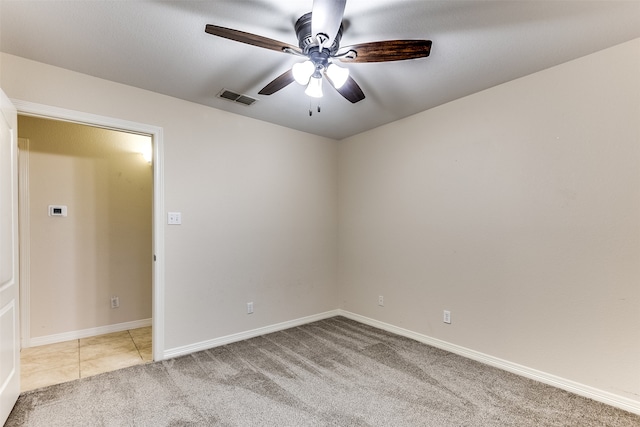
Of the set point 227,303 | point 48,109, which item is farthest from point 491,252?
point 48,109

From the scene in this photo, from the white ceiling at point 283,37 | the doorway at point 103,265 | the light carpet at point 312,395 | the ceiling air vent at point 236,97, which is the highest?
the white ceiling at point 283,37

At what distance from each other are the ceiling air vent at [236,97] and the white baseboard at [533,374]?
2.82 meters

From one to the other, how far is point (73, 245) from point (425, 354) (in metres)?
3.79

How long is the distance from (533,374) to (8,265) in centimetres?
380

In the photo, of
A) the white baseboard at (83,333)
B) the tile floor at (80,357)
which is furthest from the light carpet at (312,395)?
the white baseboard at (83,333)

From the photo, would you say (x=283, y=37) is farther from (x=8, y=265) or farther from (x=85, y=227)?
(x=85, y=227)

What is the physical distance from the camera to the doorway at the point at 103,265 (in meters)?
2.76

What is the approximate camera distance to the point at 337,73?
5.92 ft

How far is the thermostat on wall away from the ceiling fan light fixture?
319cm

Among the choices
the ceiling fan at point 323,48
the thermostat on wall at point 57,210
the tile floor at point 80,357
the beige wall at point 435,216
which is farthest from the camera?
the thermostat on wall at point 57,210

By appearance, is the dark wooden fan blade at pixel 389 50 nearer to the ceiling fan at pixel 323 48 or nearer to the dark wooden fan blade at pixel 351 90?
the ceiling fan at pixel 323 48

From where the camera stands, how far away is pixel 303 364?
2.64 metres

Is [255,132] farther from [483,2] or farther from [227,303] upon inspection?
[483,2]

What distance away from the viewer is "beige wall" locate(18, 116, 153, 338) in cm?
312
